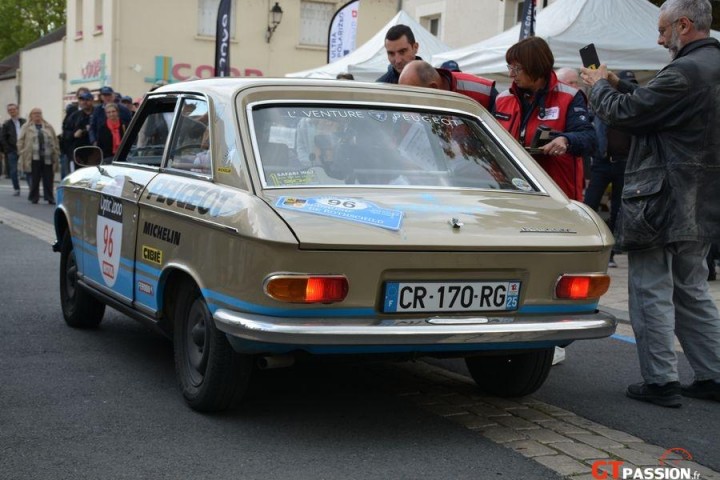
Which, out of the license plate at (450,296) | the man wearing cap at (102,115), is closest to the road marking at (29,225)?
the man wearing cap at (102,115)

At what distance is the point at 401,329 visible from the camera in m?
4.32

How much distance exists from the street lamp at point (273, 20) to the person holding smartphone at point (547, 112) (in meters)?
30.6

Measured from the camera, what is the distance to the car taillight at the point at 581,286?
185 inches

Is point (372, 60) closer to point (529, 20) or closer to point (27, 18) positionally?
point (529, 20)

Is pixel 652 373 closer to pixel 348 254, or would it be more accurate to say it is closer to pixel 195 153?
pixel 348 254

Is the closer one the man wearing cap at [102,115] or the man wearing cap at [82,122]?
the man wearing cap at [102,115]

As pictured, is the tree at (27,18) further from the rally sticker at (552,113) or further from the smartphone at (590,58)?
the smartphone at (590,58)

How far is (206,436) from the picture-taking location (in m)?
4.56

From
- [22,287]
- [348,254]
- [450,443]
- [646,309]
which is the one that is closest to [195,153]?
[348,254]

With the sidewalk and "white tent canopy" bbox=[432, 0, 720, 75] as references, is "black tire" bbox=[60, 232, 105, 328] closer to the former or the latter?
the sidewalk

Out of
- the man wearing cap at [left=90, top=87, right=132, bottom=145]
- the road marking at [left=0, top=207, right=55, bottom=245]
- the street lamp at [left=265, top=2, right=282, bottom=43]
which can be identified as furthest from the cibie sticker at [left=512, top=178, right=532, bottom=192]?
the street lamp at [left=265, top=2, right=282, bottom=43]

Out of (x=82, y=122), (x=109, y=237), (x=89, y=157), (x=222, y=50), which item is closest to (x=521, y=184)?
(x=109, y=237)

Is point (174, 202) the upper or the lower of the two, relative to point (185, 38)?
lower

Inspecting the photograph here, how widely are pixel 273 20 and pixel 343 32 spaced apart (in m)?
15.9
